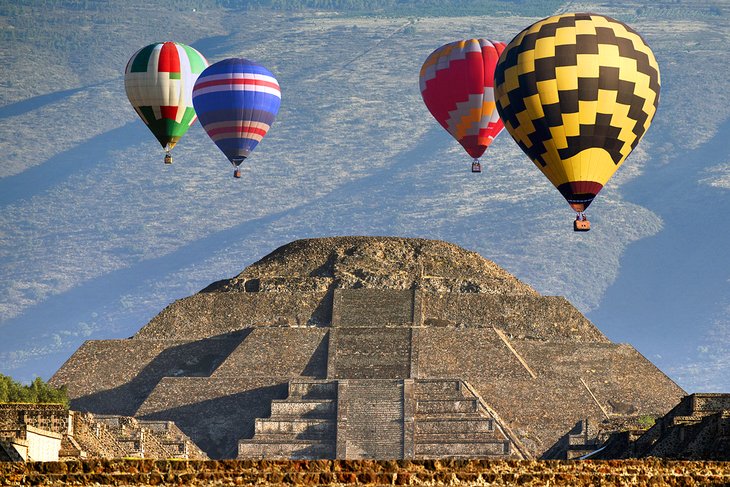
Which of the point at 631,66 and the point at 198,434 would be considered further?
the point at 198,434

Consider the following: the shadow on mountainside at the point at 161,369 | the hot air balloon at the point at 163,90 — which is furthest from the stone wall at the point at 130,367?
the hot air balloon at the point at 163,90

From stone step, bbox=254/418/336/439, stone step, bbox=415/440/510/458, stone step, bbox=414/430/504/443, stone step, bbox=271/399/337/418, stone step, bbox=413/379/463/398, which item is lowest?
stone step, bbox=415/440/510/458

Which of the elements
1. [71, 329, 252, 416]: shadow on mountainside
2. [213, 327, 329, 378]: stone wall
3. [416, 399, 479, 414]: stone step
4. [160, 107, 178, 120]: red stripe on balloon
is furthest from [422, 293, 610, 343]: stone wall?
[160, 107, 178, 120]: red stripe on balloon

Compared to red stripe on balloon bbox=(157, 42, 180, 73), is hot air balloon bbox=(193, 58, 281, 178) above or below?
below

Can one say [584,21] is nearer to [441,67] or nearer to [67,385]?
[441,67]

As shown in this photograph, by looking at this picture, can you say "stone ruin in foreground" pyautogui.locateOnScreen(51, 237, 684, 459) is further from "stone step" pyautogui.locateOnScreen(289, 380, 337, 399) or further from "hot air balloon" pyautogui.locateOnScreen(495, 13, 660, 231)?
"hot air balloon" pyautogui.locateOnScreen(495, 13, 660, 231)

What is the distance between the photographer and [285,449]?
3260 inches

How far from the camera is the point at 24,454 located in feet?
178

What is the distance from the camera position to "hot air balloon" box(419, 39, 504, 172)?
89.5m

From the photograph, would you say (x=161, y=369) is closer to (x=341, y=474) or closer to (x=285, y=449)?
(x=285, y=449)

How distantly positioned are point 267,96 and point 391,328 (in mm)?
13138

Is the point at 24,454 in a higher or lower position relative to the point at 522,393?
lower

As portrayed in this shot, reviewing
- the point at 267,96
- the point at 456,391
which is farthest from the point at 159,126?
the point at 456,391

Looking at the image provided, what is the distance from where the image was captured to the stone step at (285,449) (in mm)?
82562
